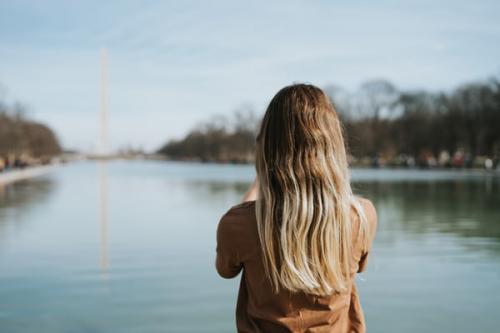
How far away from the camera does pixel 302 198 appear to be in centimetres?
176

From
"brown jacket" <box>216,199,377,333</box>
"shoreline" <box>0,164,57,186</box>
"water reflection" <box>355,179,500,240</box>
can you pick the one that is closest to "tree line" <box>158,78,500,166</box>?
"shoreline" <box>0,164,57,186</box>

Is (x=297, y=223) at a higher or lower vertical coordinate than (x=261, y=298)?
higher

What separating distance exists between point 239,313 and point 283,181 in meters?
0.47

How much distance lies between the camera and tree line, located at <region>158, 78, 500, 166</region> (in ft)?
191

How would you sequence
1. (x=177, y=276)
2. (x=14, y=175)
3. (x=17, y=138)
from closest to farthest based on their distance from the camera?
(x=177, y=276) → (x=14, y=175) → (x=17, y=138)

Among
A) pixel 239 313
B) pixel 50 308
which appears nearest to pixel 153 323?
pixel 50 308

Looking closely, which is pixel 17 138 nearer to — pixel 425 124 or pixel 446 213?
pixel 425 124

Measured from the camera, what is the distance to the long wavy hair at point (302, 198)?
5.74 ft

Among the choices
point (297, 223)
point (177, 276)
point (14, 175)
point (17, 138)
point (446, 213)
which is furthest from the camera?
point (17, 138)

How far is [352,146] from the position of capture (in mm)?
2236

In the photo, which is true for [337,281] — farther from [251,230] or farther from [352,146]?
[352,146]

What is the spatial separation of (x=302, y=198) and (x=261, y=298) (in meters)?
0.35

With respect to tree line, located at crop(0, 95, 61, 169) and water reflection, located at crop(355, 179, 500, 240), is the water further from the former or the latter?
tree line, located at crop(0, 95, 61, 169)

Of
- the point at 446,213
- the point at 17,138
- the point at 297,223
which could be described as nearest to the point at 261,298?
the point at 297,223
